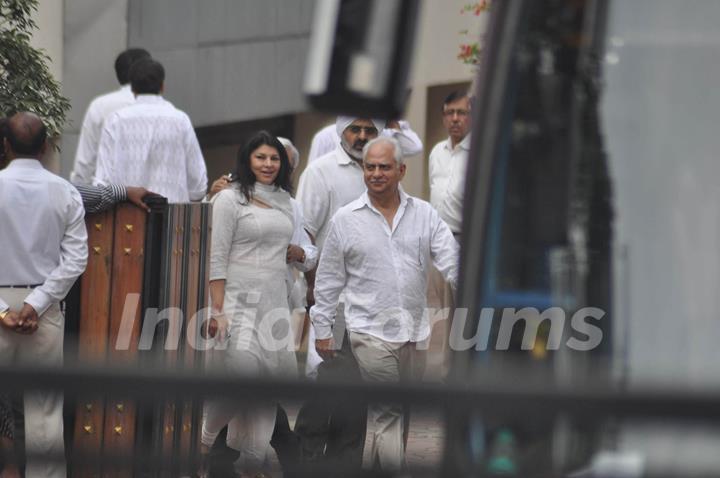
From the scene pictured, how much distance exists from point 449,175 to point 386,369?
1.85m

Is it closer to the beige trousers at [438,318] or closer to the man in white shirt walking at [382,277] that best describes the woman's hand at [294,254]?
the man in white shirt walking at [382,277]

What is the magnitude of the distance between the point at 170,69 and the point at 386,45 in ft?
44.0

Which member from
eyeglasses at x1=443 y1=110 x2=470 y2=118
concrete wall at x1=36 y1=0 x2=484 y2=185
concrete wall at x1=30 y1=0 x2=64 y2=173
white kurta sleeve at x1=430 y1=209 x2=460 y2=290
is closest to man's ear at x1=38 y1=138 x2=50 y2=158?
white kurta sleeve at x1=430 y1=209 x2=460 y2=290

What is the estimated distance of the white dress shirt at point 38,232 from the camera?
7.73 metres

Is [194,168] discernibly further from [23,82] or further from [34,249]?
[34,249]

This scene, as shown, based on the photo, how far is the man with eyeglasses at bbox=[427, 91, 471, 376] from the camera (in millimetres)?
9516

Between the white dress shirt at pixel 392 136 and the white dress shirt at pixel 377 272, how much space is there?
1.57 metres

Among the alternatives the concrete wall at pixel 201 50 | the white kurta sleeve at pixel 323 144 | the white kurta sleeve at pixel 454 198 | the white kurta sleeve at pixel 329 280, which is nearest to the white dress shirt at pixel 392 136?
the white kurta sleeve at pixel 323 144

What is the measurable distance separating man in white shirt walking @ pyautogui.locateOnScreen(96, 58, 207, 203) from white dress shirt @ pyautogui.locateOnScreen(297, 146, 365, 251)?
76 centimetres

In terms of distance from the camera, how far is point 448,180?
9.91 m

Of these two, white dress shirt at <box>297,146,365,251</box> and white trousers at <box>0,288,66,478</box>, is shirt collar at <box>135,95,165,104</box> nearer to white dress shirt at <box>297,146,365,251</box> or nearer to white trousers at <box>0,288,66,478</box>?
white dress shirt at <box>297,146,365,251</box>

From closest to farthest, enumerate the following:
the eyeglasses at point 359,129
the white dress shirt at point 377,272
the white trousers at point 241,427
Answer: the white dress shirt at point 377,272 → the white trousers at point 241,427 → the eyeglasses at point 359,129

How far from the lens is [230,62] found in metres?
17.0

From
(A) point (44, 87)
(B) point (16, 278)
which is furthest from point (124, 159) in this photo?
(B) point (16, 278)
